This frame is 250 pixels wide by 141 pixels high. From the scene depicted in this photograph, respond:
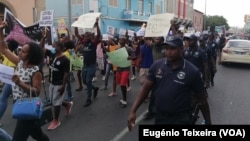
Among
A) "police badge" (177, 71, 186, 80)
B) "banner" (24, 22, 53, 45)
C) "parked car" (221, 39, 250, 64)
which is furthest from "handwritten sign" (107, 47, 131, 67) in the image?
"parked car" (221, 39, 250, 64)

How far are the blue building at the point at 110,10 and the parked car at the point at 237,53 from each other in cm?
1167

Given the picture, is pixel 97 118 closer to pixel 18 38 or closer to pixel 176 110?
pixel 18 38

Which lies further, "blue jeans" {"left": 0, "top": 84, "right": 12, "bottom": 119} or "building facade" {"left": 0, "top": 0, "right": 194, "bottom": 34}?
"building facade" {"left": 0, "top": 0, "right": 194, "bottom": 34}

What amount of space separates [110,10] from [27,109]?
103ft

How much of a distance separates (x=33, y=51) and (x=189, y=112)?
6.45 feet

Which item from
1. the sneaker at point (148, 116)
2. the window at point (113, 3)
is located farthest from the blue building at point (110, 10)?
the sneaker at point (148, 116)

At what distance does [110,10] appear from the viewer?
3497 centimetres

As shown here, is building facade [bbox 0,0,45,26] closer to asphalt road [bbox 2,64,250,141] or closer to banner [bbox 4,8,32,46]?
asphalt road [bbox 2,64,250,141]

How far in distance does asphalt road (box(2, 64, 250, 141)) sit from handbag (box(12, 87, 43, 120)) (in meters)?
1.89

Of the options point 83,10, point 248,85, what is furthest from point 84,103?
point 83,10

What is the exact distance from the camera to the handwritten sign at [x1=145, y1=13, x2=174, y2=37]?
8.01 metres

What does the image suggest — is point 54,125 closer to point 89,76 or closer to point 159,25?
point 89,76

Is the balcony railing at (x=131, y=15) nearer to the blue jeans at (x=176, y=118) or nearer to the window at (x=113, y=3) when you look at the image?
the window at (x=113, y=3)

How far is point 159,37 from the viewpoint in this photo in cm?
813
